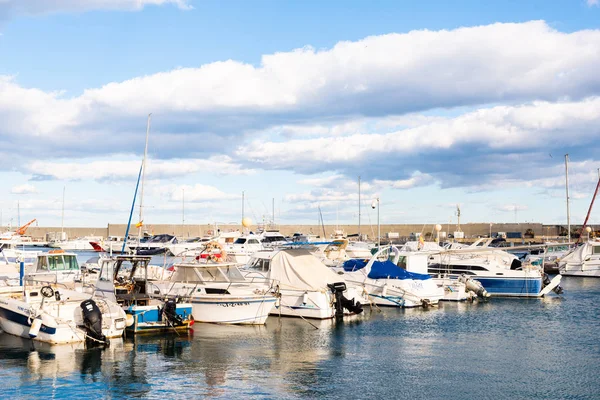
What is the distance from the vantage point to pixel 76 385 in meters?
18.3

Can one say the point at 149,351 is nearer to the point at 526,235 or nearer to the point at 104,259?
the point at 104,259

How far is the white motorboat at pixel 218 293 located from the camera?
28328mm

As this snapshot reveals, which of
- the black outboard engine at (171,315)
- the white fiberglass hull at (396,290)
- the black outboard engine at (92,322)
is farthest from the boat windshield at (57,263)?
the white fiberglass hull at (396,290)

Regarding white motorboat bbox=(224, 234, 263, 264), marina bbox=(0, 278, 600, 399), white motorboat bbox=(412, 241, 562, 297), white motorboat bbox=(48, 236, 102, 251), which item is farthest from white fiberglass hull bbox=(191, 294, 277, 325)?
white motorboat bbox=(48, 236, 102, 251)

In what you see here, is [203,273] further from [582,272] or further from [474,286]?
[582,272]

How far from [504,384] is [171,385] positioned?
31.0ft

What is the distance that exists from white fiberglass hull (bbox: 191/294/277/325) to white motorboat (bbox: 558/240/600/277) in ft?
137

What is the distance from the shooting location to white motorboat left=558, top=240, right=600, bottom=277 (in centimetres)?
6028

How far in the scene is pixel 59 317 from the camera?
2358 cm

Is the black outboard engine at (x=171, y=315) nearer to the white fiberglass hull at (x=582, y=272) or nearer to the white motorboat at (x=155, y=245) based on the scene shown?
the white fiberglass hull at (x=582, y=272)

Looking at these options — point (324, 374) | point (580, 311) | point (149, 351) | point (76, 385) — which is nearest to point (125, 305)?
point (149, 351)

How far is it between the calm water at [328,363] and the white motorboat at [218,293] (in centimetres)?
65

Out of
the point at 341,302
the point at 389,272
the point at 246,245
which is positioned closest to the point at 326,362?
the point at 341,302

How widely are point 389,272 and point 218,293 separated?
11156 mm
